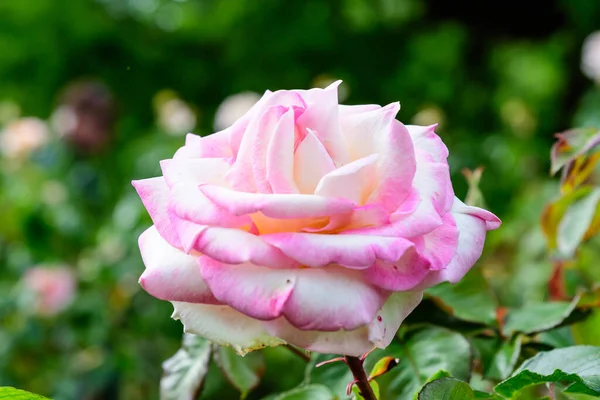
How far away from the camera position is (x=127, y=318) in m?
1.34

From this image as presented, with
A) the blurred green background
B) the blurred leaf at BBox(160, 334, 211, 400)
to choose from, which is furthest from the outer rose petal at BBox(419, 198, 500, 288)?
the blurred green background

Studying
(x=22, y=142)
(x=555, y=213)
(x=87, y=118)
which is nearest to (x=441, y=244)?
(x=555, y=213)

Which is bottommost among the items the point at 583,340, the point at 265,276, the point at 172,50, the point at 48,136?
the point at 172,50

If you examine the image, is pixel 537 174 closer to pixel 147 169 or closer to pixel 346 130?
pixel 147 169

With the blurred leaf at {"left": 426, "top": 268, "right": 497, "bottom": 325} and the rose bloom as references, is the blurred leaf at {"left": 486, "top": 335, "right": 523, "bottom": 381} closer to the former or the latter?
the blurred leaf at {"left": 426, "top": 268, "right": 497, "bottom": 325}

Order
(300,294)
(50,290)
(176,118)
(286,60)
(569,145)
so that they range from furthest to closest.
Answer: (286,60)
(176,118)
(50,290)
(569,145)
(300,294)

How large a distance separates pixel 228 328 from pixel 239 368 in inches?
6.9

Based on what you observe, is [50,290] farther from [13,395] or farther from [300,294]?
[300,294]

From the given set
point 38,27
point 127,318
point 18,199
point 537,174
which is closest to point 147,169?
point 18,199

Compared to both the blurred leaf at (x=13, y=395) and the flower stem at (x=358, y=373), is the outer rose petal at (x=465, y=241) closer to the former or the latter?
the flower stem at (x=358, y=373)

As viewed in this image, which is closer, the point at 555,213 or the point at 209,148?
the point at 209,148

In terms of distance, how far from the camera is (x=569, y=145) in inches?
21.1

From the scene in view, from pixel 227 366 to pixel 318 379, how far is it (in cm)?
6

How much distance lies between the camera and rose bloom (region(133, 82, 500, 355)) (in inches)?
11.3
